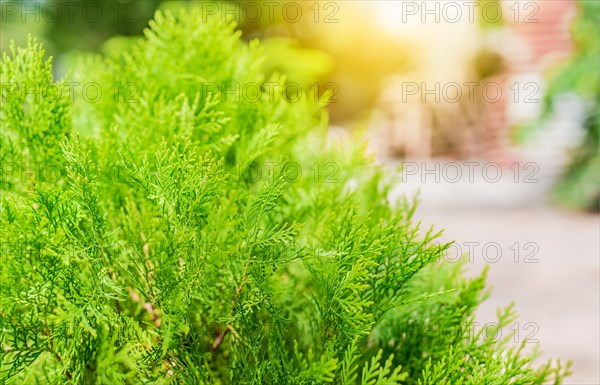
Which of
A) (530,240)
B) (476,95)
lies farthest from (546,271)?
(476,95)

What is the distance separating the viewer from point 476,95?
1933 cm

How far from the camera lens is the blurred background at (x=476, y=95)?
35.7ft

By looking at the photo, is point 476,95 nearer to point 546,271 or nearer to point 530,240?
point 530,240

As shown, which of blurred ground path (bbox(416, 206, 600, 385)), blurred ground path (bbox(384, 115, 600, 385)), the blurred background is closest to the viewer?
blurred ground path (bbox(416, 206, 600, 385))

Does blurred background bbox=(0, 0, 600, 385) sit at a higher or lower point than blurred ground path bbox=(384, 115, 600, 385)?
higher

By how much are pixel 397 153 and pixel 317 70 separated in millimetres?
3881

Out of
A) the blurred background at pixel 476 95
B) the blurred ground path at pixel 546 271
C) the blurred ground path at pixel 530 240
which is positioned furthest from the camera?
the blurred background at pixel 476 95

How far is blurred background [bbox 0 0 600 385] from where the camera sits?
10891 millimetres

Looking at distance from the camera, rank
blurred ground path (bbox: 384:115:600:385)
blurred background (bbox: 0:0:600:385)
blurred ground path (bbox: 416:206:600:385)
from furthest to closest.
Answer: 1. blurred background (bbox: 0:0:600:385)
2. blurred ground path (bbox: 384:115:600:385)
3. blurred ground path (bbox: 416:206:600:385)

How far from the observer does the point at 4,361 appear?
1.19 m

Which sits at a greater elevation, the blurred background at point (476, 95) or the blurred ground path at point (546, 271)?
the blurred background at point (476, 95)

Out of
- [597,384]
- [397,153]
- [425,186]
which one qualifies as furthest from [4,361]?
[397,153]

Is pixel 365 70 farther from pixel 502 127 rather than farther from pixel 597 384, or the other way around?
pixel 597 384

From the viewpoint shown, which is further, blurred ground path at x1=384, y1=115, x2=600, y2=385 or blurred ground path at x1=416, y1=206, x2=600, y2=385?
blurred ground path at x1=384, y1=115, x2=600, y2=385
